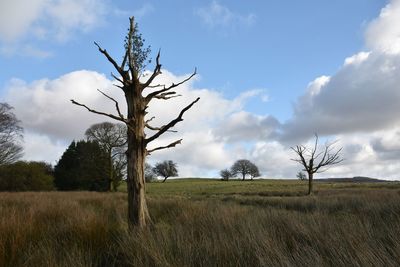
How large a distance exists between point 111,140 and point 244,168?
174 feet

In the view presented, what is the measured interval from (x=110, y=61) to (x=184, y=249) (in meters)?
4.01

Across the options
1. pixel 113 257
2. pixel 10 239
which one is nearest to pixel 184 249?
pixel 113 257

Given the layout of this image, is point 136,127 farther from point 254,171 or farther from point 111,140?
point 254,171

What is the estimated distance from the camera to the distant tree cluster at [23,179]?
138ft

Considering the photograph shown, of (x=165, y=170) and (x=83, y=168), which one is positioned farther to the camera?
(x=165, y=170)

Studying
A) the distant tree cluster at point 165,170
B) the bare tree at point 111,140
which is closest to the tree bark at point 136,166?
the bare tree at point 111,140

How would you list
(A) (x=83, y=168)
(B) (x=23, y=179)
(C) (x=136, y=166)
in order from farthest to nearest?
(A) (x=83, y=168), (B) (x=23, y=179), (C) (x=136, y=166)

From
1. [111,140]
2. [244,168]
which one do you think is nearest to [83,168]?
[111,140]

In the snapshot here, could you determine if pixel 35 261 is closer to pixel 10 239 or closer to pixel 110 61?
pixel 10 239

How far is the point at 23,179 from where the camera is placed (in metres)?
42.7

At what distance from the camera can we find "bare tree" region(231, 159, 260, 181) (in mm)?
90875

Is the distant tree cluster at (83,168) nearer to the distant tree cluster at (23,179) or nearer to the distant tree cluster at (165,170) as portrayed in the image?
the distant tree cluster at (23,179)

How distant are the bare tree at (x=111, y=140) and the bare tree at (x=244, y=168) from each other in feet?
164

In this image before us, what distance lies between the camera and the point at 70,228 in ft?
22.0
